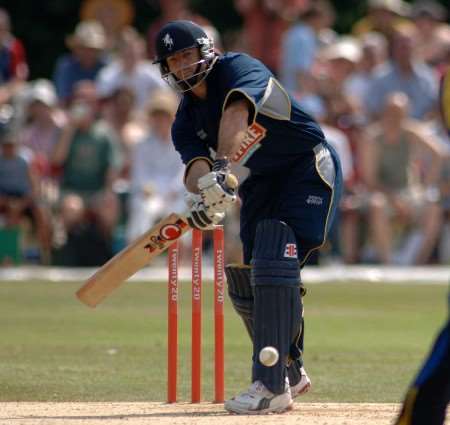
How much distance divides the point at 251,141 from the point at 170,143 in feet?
26.6

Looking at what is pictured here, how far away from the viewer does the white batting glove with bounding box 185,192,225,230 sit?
584 centimetres

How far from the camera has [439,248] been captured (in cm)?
1485

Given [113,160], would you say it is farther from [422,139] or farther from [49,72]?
[49,72]

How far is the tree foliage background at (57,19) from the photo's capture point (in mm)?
21469

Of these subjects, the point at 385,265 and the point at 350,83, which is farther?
the point at 350,83

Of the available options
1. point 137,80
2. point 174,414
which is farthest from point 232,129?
point 137,80

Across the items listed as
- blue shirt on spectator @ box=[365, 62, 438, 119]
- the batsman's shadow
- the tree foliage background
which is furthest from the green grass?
the tree foliage background

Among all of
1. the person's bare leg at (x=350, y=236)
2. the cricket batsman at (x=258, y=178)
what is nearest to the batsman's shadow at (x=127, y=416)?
the cricket batsman at (x=258, y=178)

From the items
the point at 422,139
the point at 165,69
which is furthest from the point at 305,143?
the point at 422,139

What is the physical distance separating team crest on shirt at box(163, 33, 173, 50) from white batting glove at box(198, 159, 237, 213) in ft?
2.10

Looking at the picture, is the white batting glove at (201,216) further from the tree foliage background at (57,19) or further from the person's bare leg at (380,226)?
the tree foliage background at (57,19)

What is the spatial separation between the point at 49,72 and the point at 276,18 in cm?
690

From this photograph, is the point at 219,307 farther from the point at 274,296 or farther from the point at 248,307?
the point at 274,296

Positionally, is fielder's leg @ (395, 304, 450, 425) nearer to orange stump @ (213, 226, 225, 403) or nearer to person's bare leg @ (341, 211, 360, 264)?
orange stump @ (213, 226, 225, 403)
